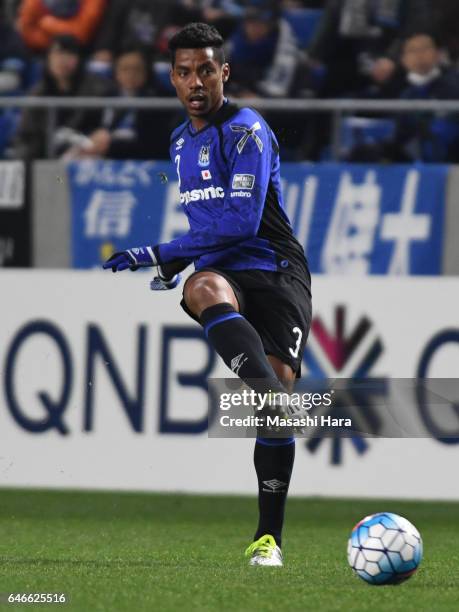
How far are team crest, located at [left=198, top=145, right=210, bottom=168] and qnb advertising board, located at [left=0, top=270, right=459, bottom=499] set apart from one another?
328cm

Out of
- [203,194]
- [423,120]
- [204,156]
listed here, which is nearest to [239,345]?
[203,194]

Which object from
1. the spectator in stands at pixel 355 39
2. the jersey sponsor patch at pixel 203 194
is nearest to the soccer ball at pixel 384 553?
the jersey sponsor patch at pixel 203 194

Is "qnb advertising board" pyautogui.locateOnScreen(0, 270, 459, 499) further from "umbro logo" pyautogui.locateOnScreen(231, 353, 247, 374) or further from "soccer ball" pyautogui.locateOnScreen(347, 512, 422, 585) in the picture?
"soccer ball" pyautogui.locateOnScreen(347, 512, 422, 585)

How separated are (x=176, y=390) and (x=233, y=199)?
3.49 metres

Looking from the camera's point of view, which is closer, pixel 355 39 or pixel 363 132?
pixel 363 132

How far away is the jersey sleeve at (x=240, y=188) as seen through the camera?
5.88m

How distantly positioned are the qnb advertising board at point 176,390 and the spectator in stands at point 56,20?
4237 mm

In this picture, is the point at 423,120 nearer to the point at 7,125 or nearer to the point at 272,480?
the point at 7,125

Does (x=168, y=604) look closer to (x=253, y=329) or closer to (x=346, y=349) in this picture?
(x=253, y=329)

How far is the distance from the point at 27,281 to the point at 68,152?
225 centimetres

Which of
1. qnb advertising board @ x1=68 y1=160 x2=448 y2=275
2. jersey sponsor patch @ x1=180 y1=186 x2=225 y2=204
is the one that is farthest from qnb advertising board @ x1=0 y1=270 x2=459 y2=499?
jersey sponsor patch @ x1=180 y1=186 x2=225 y2=204

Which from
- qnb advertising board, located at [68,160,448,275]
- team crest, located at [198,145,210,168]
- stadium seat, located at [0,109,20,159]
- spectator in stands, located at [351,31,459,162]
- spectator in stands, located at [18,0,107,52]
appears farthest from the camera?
spectator in stands, located at [18,0,107,52]

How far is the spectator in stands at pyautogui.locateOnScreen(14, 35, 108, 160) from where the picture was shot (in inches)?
451

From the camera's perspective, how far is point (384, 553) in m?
5.10
